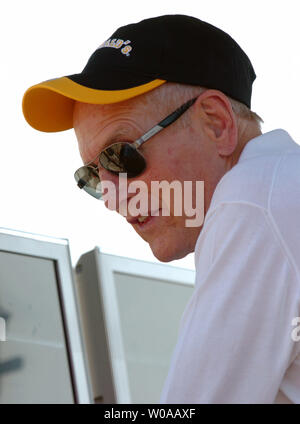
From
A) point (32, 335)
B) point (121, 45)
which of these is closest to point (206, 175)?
point (121, 45)

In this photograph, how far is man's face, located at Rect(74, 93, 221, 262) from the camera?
206 cm

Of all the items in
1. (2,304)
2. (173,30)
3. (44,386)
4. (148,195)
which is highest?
(173,30)

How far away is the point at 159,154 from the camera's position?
2.09m

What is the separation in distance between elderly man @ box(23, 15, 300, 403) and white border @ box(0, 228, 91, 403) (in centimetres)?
163

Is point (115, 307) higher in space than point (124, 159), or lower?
lower

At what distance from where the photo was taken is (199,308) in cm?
147

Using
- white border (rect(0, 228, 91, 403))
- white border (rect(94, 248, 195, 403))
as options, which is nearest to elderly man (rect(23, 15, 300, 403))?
white border (rect(0, 228, 91, 403))

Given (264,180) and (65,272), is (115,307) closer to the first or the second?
(65,272)

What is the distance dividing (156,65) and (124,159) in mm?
269

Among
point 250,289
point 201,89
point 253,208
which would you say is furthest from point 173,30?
point 250,289

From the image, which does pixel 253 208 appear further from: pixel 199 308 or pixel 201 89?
pixel 201 89

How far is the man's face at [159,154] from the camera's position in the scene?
2057 mm

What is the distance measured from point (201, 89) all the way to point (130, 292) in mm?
2689

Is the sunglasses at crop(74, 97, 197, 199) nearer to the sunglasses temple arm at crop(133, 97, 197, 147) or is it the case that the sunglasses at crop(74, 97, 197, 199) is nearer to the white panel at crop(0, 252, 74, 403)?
the sunglasses temple arm at crop(133, 97, 197, 147)
